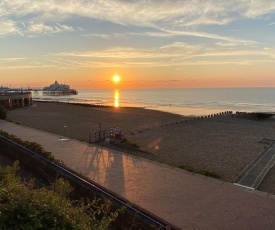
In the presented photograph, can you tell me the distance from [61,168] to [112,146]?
9.31 meters

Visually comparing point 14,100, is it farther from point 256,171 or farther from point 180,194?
point 180,194

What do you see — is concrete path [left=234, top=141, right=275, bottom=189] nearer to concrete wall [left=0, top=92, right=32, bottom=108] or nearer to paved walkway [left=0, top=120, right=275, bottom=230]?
paved walkway [left=0, top=120, right=275, bottom=230]

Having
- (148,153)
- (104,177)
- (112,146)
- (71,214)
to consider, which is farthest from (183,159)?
(71,214)

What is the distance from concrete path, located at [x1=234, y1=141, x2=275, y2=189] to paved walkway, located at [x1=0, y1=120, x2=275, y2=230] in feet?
5.59

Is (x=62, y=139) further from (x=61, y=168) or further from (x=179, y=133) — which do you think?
Result: (x=179, y=133)

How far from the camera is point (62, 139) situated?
66.4ft

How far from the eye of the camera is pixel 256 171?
14695mm

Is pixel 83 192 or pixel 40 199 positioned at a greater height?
pixel 40 199

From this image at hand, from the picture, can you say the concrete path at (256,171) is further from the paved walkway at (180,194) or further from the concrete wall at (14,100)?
the concrete wall at (14,100)

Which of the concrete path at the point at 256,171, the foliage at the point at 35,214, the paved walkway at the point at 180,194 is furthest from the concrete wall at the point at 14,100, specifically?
the foliage at the point at 35,214

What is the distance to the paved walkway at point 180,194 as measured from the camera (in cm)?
838

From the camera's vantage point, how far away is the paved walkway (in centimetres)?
838

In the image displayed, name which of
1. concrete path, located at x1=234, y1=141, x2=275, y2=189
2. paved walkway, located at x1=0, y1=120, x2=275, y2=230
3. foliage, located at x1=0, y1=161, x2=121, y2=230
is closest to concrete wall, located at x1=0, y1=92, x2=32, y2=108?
paved walkway, located at x1=0, y1=120, x2=275, y2=230

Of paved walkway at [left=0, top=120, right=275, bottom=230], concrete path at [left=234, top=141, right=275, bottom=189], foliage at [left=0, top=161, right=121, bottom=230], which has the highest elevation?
foliage at [left=0, top=161, right=121, bottom=230]
